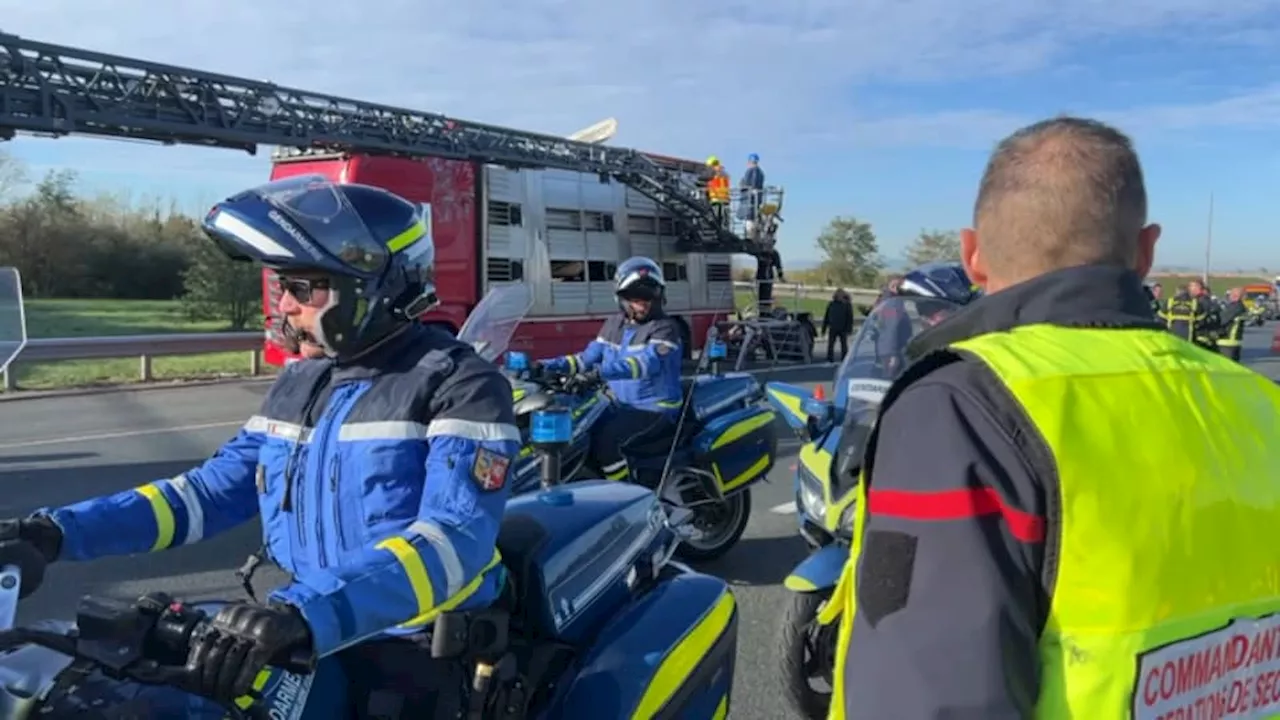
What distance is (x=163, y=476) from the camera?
8.23 m

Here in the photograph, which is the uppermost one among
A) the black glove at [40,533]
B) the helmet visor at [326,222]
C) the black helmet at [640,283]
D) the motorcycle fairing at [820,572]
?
the helmet visor at [326,222]

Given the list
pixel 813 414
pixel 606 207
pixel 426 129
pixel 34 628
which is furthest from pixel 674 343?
pixel 606 207

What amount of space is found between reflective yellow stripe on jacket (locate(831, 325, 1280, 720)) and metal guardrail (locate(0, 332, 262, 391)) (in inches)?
574

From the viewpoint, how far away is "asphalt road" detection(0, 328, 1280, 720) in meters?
5.18

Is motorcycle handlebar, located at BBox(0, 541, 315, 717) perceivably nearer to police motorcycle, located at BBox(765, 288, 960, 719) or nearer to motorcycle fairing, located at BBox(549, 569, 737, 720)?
motorcycle fairing, located at BBox(549, 569, 737, 720)

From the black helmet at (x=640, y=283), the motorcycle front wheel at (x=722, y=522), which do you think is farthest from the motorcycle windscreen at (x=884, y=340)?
the black helmet at (x=640, y=283)

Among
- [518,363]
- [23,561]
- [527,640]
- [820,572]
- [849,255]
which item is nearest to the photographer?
[23,561]

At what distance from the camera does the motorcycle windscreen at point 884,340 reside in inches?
190

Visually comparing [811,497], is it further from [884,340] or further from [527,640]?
[527,640]

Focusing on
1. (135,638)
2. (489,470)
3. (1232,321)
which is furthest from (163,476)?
(1232,321)

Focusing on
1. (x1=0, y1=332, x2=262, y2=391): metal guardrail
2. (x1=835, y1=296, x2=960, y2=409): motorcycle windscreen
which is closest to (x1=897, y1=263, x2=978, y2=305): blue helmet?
(x1=835, y1=296, x2=960, y2=409): motorcycle windscreen

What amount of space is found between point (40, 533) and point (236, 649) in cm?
84

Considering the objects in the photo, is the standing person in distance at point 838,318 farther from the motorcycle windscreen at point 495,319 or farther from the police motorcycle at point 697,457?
the motorcycle windscreen at point 495,319

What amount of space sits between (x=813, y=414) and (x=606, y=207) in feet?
44.2
